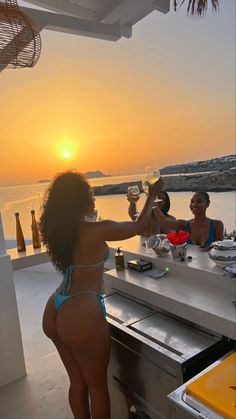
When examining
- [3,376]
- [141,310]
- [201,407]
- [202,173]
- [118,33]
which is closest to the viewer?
[201,407]

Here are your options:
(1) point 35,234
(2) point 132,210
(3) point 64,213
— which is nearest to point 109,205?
(2) point 132,210

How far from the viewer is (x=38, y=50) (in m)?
1.67

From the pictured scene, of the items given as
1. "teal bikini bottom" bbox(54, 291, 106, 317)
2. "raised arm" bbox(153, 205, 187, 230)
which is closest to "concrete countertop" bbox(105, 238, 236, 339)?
"teal bikini bottom" bbox(54, 291, 106, 317)

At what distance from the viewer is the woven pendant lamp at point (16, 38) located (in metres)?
1.48

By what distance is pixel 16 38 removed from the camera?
1.54m

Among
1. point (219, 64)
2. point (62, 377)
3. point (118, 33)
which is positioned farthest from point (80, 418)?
point (219, 64)

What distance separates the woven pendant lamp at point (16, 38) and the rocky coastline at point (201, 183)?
1124 millimetres

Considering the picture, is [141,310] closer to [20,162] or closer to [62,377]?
[62,377]

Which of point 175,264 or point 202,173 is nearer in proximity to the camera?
point 175,264

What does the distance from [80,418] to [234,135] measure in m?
3.62

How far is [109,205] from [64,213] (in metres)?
1.19

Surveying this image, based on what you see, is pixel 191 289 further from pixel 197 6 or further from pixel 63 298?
pixel 197 6

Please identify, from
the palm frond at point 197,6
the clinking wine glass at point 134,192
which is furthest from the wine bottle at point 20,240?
the palm frond at point 197,6

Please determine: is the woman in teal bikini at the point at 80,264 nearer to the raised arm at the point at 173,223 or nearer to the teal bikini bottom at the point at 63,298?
the teal bikini bottom at the point at 63,298
